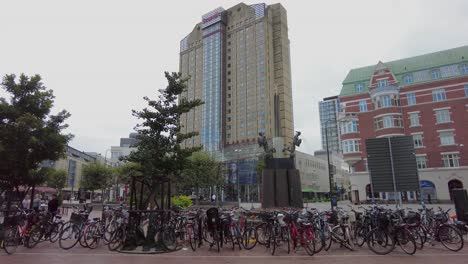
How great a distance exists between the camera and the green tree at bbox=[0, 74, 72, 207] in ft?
45.7

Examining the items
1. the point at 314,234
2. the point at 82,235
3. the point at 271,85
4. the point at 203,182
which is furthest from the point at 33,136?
the point at 271,85

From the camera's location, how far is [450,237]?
1015 cm

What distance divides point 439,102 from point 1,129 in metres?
48.3

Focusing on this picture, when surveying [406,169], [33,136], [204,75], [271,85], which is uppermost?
[204,75]

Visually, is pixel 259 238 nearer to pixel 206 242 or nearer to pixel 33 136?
pixel 206 242

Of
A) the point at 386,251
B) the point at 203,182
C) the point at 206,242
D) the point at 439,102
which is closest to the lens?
the point at 386,251

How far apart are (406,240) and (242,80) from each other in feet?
320

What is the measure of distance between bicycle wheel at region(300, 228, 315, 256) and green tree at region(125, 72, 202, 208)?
5.15m

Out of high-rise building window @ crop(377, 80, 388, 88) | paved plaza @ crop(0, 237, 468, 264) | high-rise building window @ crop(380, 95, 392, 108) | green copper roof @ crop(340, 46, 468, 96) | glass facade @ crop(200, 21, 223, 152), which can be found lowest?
paved plaza @ crop(0, 237, 468, 264)

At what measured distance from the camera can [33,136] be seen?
14117mm

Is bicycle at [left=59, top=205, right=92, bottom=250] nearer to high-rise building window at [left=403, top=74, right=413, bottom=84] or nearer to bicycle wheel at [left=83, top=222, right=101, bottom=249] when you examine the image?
bicycle wheel at [left=83, top=222, right=101, bottom=249]

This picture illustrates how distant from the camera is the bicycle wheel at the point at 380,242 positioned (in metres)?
9.48

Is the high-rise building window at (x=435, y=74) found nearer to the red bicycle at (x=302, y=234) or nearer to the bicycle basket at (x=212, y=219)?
the red bicycle at (x=302, y=234)

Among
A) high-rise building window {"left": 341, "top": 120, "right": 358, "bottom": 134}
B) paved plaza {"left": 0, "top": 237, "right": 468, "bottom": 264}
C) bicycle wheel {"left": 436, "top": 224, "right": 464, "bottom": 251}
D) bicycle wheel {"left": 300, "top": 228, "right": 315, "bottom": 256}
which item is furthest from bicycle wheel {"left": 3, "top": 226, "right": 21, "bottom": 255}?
high-rise building window {"left": 341, "top": 120, "right": 358, "bottom": 134}
